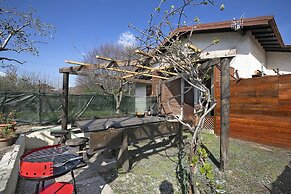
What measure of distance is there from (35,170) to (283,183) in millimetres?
4146

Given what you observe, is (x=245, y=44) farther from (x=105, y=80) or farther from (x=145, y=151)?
(x=105, y=80)

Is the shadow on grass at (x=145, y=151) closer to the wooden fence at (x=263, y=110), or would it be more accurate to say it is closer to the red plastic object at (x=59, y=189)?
the red plastic object at (x=59, y=189)

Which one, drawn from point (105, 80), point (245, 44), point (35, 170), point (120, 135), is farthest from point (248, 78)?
point (105, 80)

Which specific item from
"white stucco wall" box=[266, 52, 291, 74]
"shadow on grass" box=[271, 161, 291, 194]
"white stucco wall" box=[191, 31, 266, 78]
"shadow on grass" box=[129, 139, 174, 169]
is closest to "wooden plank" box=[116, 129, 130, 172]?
"shadow on grass" box=[129, 139, 174, 169]

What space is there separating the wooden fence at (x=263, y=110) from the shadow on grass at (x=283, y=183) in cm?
194

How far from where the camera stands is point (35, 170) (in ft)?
4.69

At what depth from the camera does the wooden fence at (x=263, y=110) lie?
190 inches

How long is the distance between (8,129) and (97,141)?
337cm

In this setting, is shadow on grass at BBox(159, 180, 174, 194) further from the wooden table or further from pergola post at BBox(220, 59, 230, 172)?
pergola post at BBox(220, 59, 230, 172)

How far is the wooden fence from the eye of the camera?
4836 millimetres

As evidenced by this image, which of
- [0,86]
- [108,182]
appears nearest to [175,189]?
[108,182]

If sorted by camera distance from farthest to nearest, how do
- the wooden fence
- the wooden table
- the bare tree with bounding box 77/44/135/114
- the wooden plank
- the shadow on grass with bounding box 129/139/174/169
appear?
the bare tree with bounding box 77/44/135/114 → the wooden fence → the shadow on grass with bounding box 129/139/174/169 → the wooden plank → the wooden table

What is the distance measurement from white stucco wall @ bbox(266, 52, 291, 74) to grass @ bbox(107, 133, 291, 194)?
18.6 feet

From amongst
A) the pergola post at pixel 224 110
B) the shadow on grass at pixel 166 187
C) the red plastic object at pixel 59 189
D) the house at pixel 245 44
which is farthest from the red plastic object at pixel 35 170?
the house at pixel 245 44
